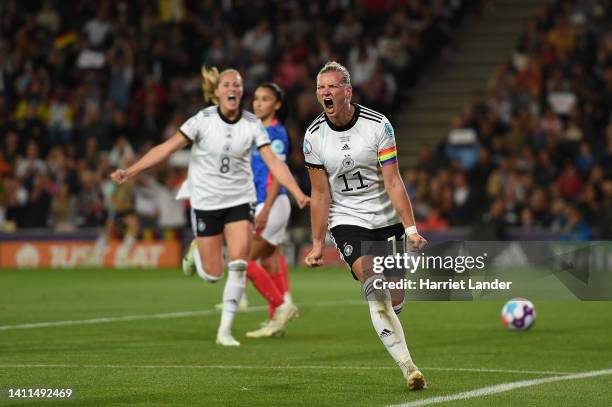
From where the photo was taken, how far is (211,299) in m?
19.2

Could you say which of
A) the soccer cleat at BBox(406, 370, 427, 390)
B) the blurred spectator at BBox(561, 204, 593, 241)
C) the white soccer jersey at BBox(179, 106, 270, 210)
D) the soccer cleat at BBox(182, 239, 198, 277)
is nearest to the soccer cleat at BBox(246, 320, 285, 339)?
the soccer cleat at BBox(182, 239, 198, 277)

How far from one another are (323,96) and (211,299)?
1005cm

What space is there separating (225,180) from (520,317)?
3498mm

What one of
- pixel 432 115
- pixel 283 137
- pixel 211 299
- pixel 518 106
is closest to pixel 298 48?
pixel 432 115

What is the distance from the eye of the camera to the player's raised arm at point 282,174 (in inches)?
478

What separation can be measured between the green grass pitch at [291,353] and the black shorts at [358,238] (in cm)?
95

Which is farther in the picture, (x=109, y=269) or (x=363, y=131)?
(x=109, y=269)

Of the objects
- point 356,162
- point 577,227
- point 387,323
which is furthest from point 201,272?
point 577,227

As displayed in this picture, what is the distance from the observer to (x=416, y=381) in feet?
30.5

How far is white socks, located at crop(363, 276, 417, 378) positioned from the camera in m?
9.38

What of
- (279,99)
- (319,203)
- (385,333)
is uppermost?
(279,99)

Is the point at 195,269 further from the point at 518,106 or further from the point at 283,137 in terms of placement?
the point at 518,106

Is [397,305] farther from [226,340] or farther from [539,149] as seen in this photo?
[539,149]

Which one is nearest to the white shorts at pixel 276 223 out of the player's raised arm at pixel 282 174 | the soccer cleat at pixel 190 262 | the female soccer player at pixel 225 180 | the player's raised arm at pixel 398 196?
the soccer cleat at pixel 190 262
